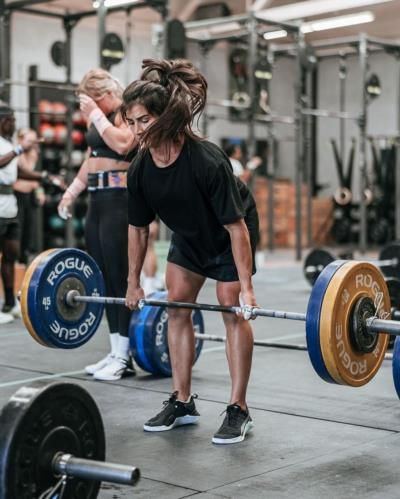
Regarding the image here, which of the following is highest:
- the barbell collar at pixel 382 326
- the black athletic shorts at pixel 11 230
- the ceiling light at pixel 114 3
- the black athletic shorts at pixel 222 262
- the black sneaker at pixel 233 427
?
the ceiling light at pixel 114 3

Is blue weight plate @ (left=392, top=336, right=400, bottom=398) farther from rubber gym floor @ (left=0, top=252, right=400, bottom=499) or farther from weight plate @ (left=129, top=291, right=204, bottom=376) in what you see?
weight plate @ (left=129, top=291, right=204, bottom=376)

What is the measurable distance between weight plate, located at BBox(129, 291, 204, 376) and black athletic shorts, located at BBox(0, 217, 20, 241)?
167 cm

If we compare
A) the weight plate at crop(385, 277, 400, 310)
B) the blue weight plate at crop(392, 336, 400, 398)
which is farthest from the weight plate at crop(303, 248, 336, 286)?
the blue weight plate at crop(392, 336, 400, 398)

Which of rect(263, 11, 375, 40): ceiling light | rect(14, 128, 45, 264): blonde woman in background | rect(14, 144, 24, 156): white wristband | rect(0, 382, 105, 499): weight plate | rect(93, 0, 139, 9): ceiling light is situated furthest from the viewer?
rect(263, 11, 375, 40): ceiling light

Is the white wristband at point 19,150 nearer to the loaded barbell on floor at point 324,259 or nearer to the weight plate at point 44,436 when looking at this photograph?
the loaded barbell on floor at point 324,259

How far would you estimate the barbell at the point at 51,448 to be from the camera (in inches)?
61.9

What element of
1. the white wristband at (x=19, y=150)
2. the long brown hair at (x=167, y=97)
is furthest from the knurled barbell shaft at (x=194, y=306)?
the white wristband at (x=19, y=150)

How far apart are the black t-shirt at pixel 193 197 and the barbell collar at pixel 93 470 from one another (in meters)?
0.96

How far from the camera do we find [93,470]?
1.61m

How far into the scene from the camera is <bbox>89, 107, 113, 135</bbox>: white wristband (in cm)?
319

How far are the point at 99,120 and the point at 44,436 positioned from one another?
1.76m

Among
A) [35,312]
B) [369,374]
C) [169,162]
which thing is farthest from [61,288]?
[369,374]

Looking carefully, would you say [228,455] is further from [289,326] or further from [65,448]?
[289,326]

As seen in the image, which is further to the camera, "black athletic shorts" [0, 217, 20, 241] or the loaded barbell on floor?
the loaded barbell on floor
